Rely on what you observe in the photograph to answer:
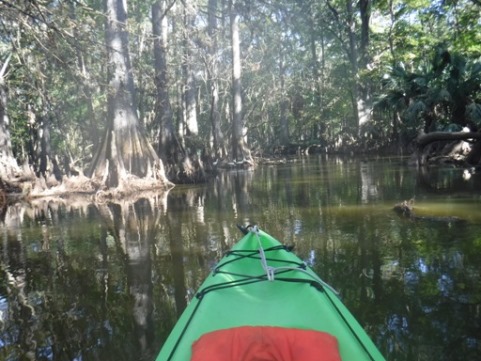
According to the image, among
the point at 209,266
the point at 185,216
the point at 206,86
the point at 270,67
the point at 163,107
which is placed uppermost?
the point at 270,67

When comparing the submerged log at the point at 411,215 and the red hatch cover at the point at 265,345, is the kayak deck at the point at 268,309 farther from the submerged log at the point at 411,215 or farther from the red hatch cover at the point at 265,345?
the submerged log at the point at 411,215

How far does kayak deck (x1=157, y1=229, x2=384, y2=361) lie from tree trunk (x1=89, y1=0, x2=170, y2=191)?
10430 millimetres

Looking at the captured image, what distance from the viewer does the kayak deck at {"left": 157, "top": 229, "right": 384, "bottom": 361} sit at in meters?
2.40

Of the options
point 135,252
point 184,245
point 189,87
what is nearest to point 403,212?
point 184,245

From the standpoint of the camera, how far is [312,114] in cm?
4116

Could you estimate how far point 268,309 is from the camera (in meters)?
2.83

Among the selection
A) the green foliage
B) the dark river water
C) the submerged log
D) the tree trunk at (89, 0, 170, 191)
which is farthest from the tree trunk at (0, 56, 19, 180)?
the submerged log

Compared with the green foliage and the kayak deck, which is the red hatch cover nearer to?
the kayak deck

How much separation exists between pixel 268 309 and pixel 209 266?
2465mm

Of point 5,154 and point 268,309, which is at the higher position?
point 5,154

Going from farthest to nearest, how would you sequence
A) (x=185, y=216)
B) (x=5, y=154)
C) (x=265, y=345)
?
1. (x=5, y=154)
2. (x=185, y=216)
3. (x=265, y=345)

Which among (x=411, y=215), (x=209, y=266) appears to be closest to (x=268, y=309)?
(x=209, y=266)

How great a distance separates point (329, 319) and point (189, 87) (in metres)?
21.3

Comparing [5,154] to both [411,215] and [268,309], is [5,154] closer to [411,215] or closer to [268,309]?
[411,215]
